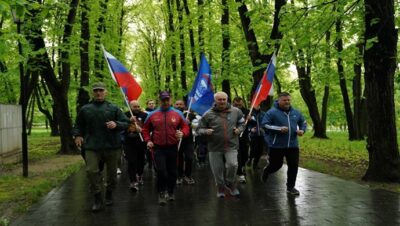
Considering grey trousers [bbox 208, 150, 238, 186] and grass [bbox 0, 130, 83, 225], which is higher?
grey trousers [bbox 208, 150, 238, 186]

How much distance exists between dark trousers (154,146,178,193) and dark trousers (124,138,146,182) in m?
1.41

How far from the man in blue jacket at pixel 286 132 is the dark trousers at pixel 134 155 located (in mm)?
2778

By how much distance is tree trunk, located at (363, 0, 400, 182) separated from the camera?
9.95m

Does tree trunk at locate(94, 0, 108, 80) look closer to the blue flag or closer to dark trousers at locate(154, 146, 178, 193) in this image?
the blue flag

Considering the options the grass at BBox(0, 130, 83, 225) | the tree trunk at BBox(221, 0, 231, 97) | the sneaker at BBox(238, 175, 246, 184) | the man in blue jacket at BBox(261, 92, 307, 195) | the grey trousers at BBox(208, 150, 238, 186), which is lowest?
the grass at BBox(0, 130, 83, 225)

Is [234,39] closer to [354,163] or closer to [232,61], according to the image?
[232,61]

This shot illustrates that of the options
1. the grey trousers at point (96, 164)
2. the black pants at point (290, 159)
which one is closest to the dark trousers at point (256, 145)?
the black pants at point (290, 159)

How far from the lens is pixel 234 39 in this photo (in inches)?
882

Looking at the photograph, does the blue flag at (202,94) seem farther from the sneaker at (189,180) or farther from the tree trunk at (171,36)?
the tree trunk at (171,36)

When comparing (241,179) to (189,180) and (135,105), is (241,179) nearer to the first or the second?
(189,180)

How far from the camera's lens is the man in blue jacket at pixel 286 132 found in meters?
8.87

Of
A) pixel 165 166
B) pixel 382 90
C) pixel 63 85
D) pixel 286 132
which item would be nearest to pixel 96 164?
pixel 165 166

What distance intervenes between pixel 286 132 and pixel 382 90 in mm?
2792

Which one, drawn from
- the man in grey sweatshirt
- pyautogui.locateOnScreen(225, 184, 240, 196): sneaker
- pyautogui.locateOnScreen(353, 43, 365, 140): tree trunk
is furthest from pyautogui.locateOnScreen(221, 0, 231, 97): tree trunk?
pyautogui.locateOnScreen(225, 184, 240, 196): sneaker
